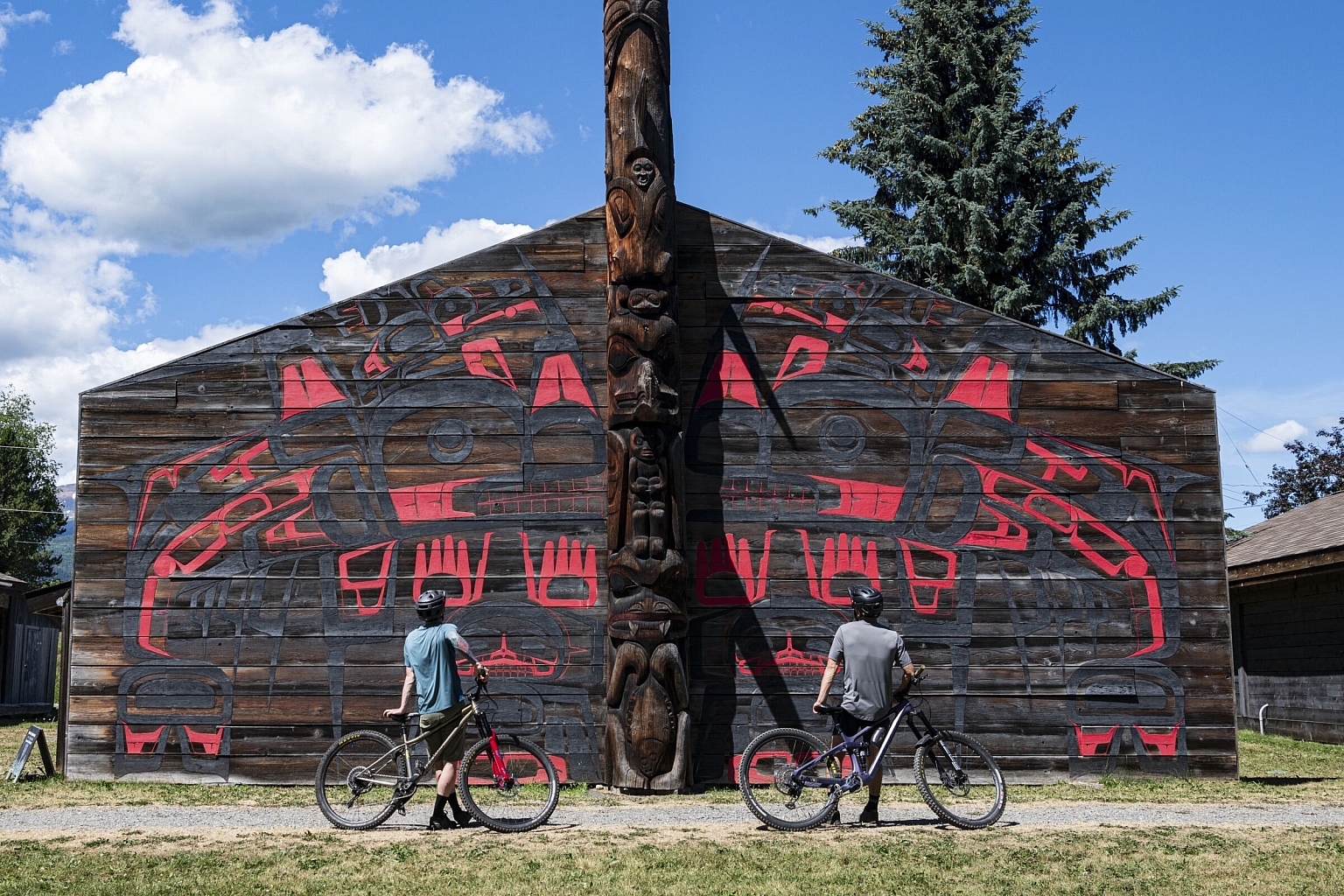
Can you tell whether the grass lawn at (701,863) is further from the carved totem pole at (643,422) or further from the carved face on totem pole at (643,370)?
the carved face on totem pole at (643,370)

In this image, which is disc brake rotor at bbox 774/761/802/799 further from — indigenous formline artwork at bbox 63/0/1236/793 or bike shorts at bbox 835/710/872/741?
indigenous formline artwork at bbox 63/0/1236/793

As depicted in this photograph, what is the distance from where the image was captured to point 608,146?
1157cm

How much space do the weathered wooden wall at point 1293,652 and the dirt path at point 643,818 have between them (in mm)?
7757

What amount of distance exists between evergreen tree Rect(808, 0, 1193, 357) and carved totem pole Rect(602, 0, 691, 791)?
1517cm

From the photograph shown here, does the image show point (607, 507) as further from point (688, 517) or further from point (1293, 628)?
point (1293, 628)

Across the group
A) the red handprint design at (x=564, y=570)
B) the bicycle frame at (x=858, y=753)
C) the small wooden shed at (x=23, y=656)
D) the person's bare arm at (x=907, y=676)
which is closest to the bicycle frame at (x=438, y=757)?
the bicycle frame at (x=858, y=753)

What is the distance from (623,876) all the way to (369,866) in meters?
1.65

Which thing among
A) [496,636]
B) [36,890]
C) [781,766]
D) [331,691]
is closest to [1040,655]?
[781,766]

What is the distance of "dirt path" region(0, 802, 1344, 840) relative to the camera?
886 centimetres

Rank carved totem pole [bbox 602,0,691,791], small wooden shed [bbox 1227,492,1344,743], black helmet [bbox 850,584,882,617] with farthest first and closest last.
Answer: small wooden shed [bbox 1227,492,1344,743] → carved totem pole [bbox 602,0,691,791] → black helmet [bbox 850,584,882,617]

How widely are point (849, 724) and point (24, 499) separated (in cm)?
5363

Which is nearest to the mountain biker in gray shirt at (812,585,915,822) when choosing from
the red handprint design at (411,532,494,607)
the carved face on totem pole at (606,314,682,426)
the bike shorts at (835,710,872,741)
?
the bike shorts at (835,710,872,741)

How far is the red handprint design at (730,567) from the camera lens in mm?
11758

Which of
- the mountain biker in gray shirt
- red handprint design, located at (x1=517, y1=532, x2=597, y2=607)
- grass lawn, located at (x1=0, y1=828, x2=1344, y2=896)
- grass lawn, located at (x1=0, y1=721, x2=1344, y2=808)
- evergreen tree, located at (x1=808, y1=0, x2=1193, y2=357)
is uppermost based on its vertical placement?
evergreen tree, located at (x1=808, y1=0, x2=1193, y2=357)
